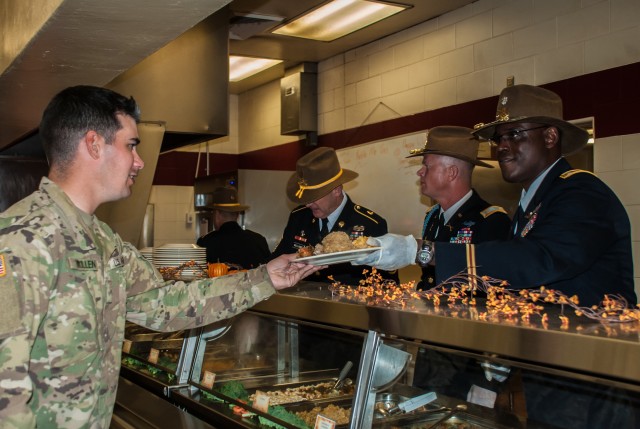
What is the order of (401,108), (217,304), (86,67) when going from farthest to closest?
(401,108)
(86,67)
(217,304)

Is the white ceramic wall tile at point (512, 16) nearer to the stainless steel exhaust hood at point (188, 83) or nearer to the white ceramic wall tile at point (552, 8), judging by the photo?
the white ceramic wall tile at point (552, 8)

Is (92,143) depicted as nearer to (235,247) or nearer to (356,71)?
(235,247)

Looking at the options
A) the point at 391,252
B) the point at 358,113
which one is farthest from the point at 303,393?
the point at 358,113

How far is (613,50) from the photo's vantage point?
4938mm

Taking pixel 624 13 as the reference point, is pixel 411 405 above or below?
below

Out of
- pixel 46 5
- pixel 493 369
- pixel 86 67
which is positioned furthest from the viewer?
pixel 86 67

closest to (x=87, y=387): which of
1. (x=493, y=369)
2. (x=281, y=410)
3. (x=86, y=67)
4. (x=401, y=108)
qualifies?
(x=281, y=410)

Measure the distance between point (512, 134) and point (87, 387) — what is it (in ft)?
6.13

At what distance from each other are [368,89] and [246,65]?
1.63 metres

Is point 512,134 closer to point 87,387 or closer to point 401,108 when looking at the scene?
point 87,387

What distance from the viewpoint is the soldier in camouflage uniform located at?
1.80 m

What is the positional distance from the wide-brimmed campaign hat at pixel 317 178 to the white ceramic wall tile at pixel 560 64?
195cm

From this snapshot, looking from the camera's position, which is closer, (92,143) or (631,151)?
(92,143)

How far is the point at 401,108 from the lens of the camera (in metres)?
6.98
